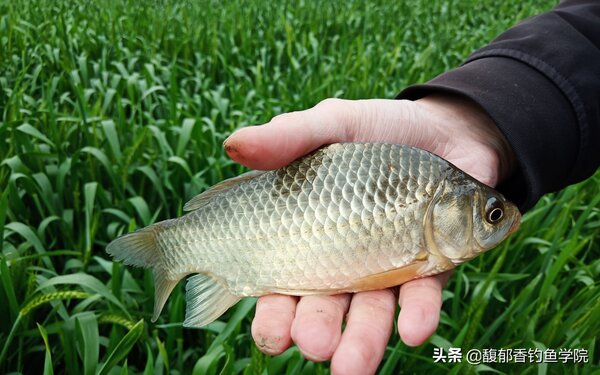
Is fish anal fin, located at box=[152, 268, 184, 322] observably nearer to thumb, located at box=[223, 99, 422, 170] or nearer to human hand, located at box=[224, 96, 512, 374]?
human hand, located at box=[224, 96, 512, 374]

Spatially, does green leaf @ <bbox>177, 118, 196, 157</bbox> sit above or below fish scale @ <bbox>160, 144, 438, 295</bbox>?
below

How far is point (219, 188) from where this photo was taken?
1.87 metres

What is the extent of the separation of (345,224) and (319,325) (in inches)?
11.4

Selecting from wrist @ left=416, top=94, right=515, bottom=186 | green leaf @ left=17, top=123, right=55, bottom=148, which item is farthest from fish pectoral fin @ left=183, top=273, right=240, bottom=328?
green leaf @ left=17, top=123, right=55, bottom=148

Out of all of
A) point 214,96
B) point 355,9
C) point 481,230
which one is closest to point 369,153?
point 481,230

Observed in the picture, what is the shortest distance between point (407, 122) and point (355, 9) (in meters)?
6.12

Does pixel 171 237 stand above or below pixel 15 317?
above

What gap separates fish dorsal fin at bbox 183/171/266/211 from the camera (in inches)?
73.0

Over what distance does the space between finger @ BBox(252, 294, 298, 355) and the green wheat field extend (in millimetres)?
203

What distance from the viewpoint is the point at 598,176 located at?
369 centimetres

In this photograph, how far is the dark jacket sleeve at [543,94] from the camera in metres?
2.23

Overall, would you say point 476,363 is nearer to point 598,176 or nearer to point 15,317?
point 15,317

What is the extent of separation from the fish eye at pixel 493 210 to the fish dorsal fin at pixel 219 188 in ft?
2.25

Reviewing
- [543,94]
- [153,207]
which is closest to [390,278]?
[543,94]
